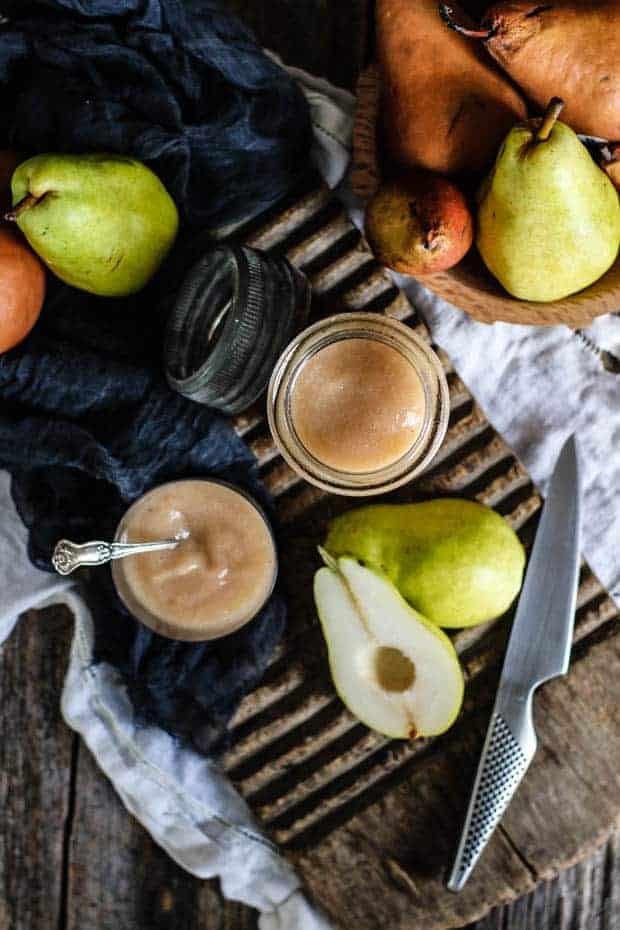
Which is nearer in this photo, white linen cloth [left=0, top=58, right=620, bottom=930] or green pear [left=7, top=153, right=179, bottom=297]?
green pear [left=7, top=153, right=179, bottom=297]

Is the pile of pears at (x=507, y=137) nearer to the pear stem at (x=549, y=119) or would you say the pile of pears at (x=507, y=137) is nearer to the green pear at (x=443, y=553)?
the pear stem at (x=549, y=119)

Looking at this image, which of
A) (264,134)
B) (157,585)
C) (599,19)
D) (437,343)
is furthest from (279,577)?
(599,19)

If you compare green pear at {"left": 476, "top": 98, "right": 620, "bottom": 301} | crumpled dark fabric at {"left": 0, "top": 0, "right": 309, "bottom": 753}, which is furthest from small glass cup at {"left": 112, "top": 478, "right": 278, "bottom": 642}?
green pear at {"left": 476, "top": 98, "right": 620, "bottom": 301}

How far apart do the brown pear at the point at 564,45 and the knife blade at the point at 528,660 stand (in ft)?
0.97

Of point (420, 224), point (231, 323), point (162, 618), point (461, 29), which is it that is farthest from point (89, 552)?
point (461, 29)

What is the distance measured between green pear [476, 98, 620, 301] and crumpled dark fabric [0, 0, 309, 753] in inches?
7.8

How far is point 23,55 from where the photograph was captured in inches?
28.3

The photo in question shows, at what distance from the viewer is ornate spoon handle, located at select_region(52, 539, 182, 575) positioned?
703mm

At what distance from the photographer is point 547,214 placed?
24.6 inches

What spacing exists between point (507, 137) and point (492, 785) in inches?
18.8

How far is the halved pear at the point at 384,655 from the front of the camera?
0.72 m

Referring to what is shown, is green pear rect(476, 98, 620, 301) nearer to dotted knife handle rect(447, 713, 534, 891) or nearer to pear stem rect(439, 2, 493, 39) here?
pear stem rect(439, 2, 493, 39)

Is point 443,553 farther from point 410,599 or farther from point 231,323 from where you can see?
point 231,323

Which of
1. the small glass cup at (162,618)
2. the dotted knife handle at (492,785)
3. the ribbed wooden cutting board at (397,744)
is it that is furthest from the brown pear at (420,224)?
the dotted knife handle at (492,785)
